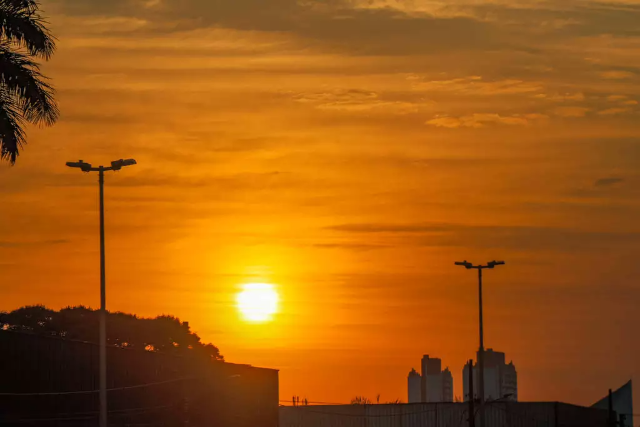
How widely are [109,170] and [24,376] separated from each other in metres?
20.1

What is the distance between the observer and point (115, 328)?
142000 millimetres

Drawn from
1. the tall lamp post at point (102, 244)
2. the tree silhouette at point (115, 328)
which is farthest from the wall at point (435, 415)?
the tall lamp post at point (102, 244)

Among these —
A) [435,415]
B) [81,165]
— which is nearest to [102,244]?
[81,165]

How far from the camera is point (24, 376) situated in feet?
236

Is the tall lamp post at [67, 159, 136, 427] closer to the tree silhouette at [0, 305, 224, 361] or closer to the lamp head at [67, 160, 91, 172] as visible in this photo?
the lamp head at [67, 160, 91, 172]

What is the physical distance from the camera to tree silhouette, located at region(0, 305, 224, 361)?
136 m

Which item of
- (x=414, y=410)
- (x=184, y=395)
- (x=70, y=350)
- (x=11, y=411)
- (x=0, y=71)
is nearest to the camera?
(x=0, y=71)

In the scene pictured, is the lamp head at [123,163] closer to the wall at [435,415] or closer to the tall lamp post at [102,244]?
the tall lamp post at [102,244]

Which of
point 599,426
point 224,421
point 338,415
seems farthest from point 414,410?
point 224,421

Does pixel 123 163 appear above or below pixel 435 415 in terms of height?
above

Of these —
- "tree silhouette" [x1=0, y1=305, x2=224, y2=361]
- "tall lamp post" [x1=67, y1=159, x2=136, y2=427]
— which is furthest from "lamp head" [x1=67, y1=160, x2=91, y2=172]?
"tree silhouette" [x1=0, y1=305, x2=224, y2=361]

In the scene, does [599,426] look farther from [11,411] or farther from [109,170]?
[109,170]

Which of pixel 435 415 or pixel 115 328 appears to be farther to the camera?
pixel 115 328

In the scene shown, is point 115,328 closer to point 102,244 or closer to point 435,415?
point 435,415
